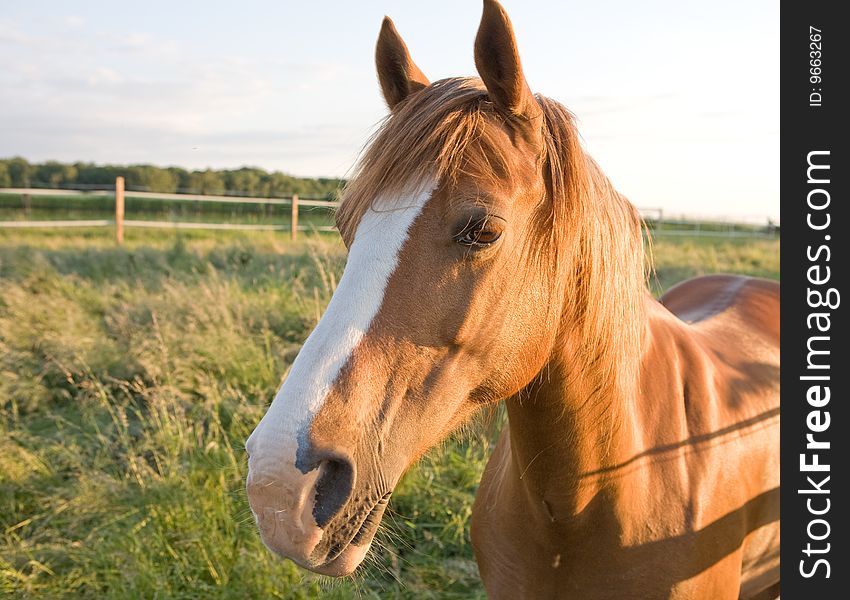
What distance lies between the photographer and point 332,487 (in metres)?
1.33

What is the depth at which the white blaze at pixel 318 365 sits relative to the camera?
1247 mm

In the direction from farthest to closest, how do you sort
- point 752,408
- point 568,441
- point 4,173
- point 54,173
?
point 54,173 → point 4,173 → point 752,408 → point 568,441

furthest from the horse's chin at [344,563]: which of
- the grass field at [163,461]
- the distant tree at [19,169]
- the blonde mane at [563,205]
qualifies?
the distant tree at [19,169]

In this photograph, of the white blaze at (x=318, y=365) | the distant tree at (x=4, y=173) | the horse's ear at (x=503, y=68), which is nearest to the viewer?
the white blaze at (x=318, y=365)

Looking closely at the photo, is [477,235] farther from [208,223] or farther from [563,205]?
[208,223]

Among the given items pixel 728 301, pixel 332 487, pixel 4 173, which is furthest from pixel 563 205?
pixel 4 173

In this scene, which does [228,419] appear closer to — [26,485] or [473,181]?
[26,485]

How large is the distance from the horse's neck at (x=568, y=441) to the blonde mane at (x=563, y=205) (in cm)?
5

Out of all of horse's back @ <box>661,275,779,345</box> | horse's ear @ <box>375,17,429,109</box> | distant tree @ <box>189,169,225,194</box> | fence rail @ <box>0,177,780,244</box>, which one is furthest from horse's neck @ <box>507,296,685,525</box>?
distant tree @ <box>189,169,225,194</box>

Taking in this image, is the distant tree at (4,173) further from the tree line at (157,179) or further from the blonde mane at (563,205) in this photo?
the blonde mane at (563,205)

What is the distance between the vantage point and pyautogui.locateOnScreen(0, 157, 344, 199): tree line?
1931cm

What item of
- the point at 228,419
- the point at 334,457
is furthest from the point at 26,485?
the point at 334,457

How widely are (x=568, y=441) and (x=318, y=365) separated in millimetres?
824

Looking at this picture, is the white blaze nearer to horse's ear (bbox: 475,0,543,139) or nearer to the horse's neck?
horse's ear (bbox: 475,0,543,139)
